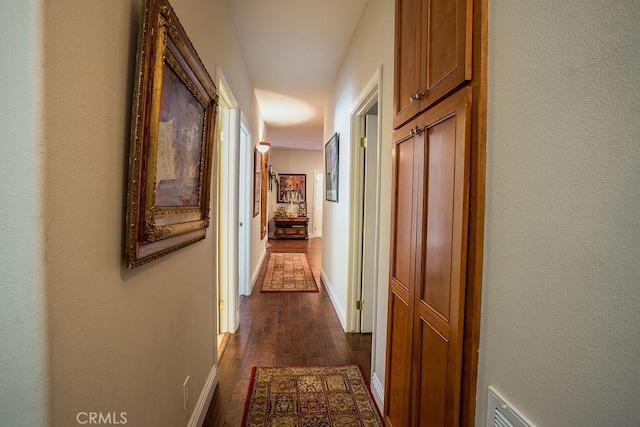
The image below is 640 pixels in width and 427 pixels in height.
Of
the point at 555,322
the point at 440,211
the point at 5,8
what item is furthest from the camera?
the point at 440,211

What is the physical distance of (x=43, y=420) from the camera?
59 centimetres

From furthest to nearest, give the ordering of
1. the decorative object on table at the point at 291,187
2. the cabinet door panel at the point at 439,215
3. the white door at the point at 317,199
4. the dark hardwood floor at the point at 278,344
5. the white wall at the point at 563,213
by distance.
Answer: the white door at the point at 317,199 → the decorative object on table at the point at 291,187 → the dark hardwood floor at the point at 278,344 → the cabinet door panel at the point at 439,215 → the white wall at the point at 563,213

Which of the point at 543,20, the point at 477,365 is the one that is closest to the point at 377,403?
the point at 477,365

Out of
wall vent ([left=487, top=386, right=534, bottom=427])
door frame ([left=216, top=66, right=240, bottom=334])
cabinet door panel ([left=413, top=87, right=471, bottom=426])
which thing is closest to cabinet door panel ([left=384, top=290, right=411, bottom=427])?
cabinet door panel ([left=413, top=87, right=471, bottom=426])

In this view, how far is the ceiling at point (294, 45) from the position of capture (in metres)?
2.34

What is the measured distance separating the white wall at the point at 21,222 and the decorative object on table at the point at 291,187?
29.0ft

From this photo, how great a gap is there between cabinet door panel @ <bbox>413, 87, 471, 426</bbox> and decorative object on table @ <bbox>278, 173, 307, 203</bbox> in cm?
829

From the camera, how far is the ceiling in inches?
92.1

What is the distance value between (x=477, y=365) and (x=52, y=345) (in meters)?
1.04

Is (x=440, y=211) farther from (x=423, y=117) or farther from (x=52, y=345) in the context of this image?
(x=52, y=345)

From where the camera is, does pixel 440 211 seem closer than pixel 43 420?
No

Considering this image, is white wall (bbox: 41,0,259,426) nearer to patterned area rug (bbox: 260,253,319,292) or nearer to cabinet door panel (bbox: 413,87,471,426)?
cabinet door panel (bbox: 413,87,471,426)

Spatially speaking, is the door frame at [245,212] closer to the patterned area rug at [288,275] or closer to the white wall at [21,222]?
the patterned area rug at [288,275]

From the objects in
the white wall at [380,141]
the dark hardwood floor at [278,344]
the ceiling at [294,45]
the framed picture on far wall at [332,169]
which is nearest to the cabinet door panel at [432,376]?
the white wall at [380,141]
